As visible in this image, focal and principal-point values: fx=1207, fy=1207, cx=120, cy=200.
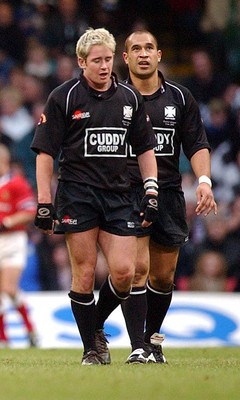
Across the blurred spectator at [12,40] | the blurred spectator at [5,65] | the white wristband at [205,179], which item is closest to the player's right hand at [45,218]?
the white wristband at [205,179]

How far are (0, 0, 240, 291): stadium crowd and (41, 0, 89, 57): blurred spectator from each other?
15 mm

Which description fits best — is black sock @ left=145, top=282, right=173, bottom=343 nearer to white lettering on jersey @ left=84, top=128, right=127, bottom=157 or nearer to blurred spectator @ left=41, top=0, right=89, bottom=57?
white lettering on jersey @ left=84, top=128, right=127, bottom=157

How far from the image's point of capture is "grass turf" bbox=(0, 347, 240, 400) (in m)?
6.39

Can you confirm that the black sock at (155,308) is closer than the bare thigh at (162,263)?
No

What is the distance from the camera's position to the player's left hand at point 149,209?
8.24 metres

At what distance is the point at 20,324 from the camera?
1453 cm

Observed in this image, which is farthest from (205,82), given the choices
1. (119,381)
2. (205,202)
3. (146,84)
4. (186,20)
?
(119,381)

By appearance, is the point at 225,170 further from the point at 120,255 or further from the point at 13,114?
the point at 120,255

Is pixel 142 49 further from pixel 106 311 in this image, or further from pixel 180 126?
pixel 106 311

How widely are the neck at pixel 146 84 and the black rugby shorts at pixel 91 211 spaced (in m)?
1.08

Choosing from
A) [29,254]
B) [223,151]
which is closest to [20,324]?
[29,254]

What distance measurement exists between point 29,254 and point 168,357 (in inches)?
241

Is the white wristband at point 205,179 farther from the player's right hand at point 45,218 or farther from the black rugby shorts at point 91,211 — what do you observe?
the player's right hand at point 45,218

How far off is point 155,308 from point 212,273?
7.01 m
